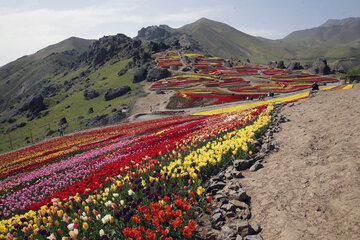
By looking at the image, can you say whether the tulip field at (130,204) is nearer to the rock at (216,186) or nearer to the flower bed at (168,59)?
the rock at (216,186)

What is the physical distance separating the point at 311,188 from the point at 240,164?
220 centimetres

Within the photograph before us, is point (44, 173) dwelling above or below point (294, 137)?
below

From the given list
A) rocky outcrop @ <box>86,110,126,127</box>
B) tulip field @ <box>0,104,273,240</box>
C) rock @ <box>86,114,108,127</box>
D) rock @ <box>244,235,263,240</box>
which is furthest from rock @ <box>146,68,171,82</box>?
rock @ <box>244,235,263,240</box>

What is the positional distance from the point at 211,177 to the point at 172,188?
154 cm

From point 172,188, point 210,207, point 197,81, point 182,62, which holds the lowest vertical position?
point 210,207

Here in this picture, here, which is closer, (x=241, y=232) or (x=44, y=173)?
(x=241, y=232)

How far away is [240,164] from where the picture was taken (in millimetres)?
6695

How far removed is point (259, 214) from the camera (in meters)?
4.46

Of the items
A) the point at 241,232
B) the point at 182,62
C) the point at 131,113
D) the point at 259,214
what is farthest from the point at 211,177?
the point at 182,62

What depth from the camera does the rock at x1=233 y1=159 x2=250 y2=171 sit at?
262 inches

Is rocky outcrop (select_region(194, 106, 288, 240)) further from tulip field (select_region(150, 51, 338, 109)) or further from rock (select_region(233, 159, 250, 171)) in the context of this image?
tulip field (select_region(150, 51, 338, 109))

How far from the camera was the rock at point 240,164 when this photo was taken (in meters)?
6.66

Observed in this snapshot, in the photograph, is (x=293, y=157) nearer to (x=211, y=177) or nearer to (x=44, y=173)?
(x=211, y=177)

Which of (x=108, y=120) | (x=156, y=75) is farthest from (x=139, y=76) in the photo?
(x=108, y=120)
